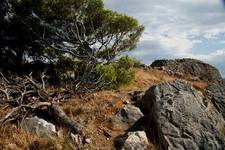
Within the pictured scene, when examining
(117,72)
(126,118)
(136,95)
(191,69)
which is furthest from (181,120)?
(191,69)

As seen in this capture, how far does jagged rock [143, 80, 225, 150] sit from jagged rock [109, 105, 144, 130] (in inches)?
12.2

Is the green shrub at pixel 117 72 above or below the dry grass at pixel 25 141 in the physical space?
above

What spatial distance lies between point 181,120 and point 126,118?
1.35 m

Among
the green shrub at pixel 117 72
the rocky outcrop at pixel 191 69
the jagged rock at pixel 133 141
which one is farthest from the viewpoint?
the rocky outcrop at pixel 191 69

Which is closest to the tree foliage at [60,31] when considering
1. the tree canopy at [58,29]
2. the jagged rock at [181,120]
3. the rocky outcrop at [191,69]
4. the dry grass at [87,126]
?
the tree canopy at [58,29]

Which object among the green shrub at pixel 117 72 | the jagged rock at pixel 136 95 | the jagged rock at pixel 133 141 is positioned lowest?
the jagged rock at pixel 133 141

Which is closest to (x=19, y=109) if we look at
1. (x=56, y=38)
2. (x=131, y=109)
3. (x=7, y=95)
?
(x=7, y=95)

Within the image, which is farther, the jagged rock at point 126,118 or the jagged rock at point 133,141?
the jagged rock at point 126,118

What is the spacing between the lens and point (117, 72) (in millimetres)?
15438

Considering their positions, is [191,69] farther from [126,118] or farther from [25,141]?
[25,141]

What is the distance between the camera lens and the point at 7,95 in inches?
455

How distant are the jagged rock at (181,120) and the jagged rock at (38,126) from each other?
91.0 inches

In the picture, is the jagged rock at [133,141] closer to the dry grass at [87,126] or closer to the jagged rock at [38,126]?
the dry grass at [87,126]

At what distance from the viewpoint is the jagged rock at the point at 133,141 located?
10078mm
